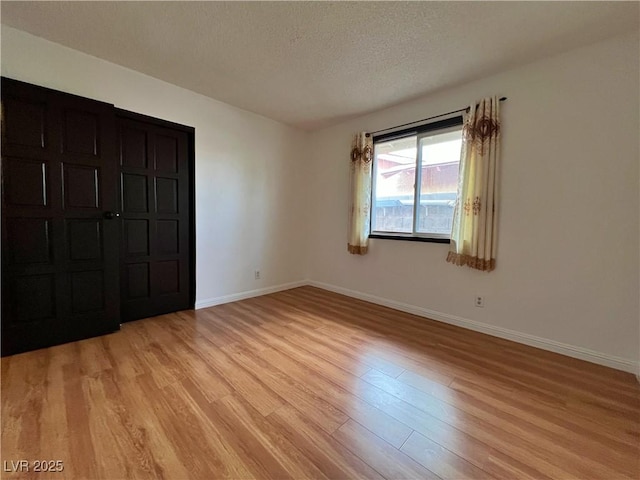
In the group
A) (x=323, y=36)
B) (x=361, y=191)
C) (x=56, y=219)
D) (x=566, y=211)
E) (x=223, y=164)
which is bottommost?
(x=56, y=219)

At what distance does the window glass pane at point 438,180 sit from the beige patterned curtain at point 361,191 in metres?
0.68

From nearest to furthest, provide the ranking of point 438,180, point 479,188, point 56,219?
point 56,219, point 479,188, point 438,180

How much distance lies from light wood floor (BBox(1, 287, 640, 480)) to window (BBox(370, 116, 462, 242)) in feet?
4.24

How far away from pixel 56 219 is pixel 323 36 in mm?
2604

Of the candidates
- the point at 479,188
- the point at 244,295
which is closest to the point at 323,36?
the point at 479,188

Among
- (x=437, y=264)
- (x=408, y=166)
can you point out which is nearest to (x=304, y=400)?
(x=437, y=264)

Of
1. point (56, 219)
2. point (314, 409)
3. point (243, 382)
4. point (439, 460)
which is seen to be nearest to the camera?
point (439, 460)

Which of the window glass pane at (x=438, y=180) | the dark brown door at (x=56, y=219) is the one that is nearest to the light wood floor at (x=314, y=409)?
the dark brown door at (x=56, y=219)

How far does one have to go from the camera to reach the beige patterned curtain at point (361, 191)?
11.5ft

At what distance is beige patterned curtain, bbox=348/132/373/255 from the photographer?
3.51 m

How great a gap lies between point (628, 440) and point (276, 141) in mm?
4224

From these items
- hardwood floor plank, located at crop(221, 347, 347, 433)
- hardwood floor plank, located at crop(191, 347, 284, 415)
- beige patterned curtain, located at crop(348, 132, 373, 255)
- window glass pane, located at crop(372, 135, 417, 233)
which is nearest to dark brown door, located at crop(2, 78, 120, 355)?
hardwood floor plank, located at crop(191, 347, 284, 415)

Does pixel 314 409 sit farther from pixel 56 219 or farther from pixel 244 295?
pixel 56 219

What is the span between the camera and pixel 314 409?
59.6 inches
